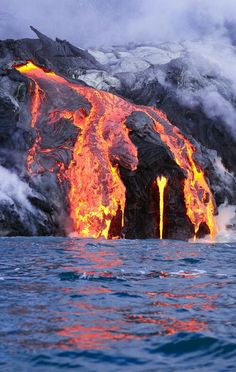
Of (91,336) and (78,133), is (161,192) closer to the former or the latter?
(78,133)

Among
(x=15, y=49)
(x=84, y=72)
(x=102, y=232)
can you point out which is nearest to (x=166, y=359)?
(x=102, y=232)

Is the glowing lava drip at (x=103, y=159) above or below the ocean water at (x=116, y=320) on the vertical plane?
above

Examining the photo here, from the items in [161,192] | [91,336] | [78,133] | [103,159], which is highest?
[78,133]

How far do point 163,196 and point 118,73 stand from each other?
1941cm

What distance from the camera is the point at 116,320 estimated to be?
7.48 meters

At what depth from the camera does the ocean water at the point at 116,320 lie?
18.7 feet

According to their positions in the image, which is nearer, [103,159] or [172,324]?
[172,324]

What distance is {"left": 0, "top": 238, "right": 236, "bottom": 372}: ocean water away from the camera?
225 inches

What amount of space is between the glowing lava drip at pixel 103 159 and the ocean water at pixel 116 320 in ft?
79.7

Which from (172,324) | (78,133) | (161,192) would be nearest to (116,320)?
(172,324)

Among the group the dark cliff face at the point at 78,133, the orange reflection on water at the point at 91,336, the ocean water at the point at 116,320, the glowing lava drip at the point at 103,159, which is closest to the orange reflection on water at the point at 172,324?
the ocean water at the point at 116,320

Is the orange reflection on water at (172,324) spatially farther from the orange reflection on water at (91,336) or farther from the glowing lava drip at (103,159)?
the glowing lava drip at (103,159)

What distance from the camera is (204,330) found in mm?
6941

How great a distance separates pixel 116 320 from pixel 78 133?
3281 cm
